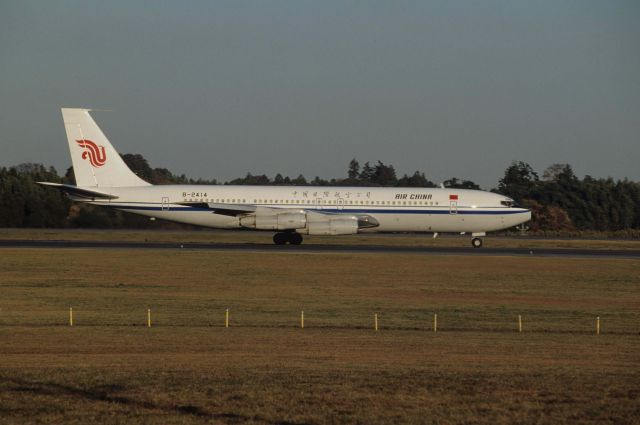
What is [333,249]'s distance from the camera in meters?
59.3

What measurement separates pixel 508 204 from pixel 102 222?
37.9 metres

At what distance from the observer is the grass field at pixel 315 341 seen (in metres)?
14.7

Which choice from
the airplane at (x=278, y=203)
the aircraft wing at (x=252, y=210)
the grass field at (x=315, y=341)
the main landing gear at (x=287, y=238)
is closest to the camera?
the grass field at (x=315, y=341)

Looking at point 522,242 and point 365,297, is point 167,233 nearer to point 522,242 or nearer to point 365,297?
point 522,242

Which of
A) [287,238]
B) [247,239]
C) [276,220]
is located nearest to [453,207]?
[287,238]

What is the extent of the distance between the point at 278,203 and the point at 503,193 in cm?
6815

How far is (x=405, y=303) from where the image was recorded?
116ft

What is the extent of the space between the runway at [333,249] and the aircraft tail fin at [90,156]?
4.23 m

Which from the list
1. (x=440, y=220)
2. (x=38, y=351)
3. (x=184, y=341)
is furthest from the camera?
(x=440, y=220)

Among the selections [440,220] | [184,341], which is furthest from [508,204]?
[184,341]

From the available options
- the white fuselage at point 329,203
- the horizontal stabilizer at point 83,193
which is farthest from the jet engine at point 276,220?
the horizontal stabilizer at point 83,193

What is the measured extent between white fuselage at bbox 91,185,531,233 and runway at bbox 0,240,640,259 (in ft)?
5.74

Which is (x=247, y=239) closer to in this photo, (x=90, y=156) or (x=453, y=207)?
(x=90, y=156)

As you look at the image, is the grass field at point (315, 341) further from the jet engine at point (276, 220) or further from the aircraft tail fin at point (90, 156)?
the aircraft tail fin at point (90, 156)
